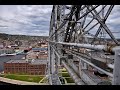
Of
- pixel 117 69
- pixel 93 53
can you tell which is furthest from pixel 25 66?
pixel 117 69

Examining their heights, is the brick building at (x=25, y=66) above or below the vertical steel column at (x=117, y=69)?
below

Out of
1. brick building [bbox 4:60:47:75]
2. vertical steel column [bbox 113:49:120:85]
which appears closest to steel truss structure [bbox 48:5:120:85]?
vertical steel column [bbox 113:49:120:85]

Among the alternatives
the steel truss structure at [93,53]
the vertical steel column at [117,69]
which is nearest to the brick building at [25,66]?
the steel truss structure at [93,53]

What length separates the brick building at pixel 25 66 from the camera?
962cm

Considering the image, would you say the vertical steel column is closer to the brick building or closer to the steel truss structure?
the steel truss structure

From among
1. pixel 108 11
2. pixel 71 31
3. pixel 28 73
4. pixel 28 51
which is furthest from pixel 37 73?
pixel 108 11

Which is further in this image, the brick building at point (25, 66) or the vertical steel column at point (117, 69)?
the brick building at point (25, 66)

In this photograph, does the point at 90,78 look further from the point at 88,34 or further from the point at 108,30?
the point at 88,34

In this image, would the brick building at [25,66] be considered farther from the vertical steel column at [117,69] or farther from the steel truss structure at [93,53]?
the vertical steel column at [117,69]

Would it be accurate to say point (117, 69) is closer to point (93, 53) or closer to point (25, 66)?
point (93, 53)
